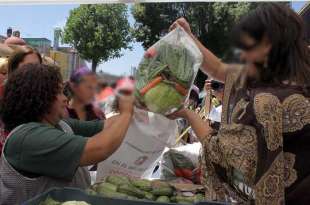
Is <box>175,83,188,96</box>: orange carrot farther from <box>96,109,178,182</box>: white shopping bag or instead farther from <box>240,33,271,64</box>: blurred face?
<box>240,33,271,64</box>: blurred face

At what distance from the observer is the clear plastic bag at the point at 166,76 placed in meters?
1.62

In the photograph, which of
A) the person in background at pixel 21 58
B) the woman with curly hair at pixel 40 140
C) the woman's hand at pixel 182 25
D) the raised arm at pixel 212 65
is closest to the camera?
the woman with curly hair at pixel 40 140

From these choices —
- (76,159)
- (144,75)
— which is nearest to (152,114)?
(144,75)

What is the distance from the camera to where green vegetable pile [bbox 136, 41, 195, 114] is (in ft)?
5.31

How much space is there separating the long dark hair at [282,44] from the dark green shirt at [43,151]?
768 millimetres

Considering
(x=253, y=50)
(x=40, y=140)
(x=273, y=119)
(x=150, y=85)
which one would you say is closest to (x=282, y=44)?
(x=253, y=50)

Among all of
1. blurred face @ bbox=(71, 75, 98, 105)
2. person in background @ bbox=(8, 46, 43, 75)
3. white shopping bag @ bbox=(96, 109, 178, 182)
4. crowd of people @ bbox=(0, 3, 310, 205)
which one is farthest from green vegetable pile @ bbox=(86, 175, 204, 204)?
person in background @ bbox=(8, 46, 43, 75)

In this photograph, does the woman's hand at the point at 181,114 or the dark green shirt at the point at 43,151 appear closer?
the dark green shirt at the point at 43,151

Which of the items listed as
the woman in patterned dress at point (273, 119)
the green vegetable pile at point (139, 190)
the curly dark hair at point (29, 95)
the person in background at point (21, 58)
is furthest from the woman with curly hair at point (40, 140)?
the person in background at point (21, 58)

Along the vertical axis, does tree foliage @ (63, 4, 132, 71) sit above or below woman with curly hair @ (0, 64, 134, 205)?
above

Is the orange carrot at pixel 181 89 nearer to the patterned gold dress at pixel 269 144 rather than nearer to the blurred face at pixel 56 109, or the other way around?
the patterned gold dress at pixel 269 144

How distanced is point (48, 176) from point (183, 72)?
2.26 feet

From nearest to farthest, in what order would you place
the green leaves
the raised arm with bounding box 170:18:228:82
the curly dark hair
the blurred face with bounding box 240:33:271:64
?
the blurred face with bounding box 240:33:271:64 → the green leaves → the curly dark hair → the raised arm with bounding box 170:18:228:82

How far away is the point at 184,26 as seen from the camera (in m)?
1.88
